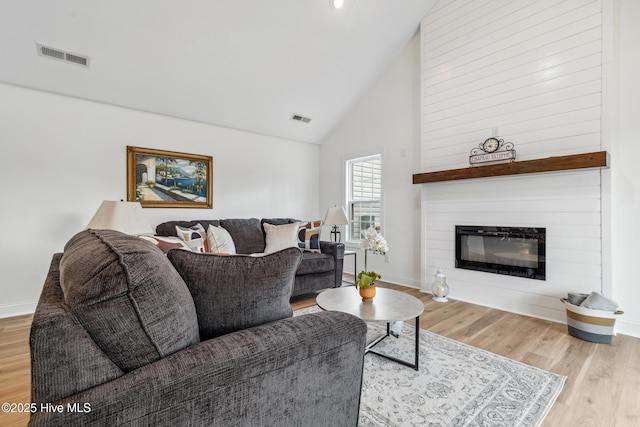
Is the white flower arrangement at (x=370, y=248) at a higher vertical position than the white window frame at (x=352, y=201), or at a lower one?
lower

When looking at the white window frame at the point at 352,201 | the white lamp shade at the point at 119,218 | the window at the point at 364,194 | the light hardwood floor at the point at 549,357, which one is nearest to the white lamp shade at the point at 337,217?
the window at the point at 364,194

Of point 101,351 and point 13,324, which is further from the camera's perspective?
point 13,324

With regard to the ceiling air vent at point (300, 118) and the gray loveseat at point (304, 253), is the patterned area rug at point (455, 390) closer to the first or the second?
the gray loveseat at point (304, 253)

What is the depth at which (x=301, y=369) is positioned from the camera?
823mm

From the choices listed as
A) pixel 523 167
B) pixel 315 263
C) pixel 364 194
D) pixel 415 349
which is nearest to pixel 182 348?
pixel 415 349

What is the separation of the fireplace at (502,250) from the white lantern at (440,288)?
11.0 inches

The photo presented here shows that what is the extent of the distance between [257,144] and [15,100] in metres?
2.72

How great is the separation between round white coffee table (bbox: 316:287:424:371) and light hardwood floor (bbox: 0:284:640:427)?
70cm

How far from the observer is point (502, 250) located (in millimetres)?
3258

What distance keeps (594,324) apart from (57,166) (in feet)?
17.3

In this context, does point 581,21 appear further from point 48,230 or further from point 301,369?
point 48,230

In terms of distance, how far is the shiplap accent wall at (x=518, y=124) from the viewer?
2.71 metres

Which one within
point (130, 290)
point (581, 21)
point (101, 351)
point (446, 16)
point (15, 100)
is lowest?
point (101, 351)

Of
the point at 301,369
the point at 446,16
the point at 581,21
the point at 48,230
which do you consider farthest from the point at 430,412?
the point at 446,16
